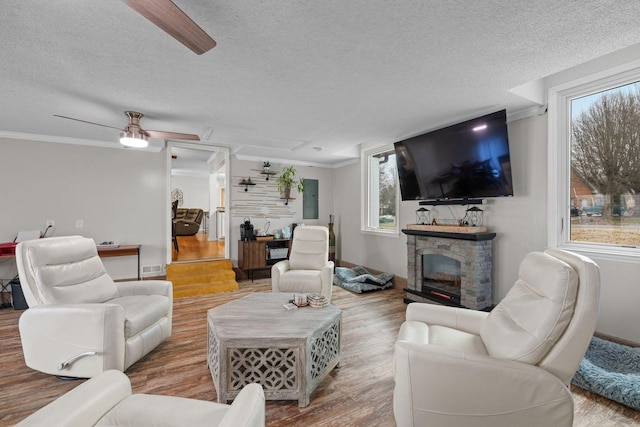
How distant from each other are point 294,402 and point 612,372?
2356 millimetres

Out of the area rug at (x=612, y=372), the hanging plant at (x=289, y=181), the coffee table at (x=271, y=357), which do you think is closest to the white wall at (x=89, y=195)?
the hanging plant at (x=289, y=181)

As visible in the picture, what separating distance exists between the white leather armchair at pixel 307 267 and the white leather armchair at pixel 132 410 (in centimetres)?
241

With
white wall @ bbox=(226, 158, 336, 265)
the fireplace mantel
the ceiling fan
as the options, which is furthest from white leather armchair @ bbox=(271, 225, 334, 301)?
the ceiling fan

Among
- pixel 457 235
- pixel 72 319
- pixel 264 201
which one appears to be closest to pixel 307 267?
pixel 457 235

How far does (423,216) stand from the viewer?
4172mm

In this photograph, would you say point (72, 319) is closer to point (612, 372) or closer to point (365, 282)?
point (365, 282)

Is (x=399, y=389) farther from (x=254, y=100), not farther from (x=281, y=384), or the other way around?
(x=254, y=100)

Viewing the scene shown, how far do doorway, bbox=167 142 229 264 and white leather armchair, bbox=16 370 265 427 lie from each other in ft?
13.5

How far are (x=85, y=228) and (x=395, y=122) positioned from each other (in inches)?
197

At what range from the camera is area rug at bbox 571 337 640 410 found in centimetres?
178

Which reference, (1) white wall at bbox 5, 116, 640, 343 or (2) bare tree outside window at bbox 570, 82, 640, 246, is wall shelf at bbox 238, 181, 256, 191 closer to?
(1) white wall at bbox 5, 116, 640, 343

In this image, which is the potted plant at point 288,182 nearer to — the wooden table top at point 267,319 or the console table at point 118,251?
the console table at point 118,251

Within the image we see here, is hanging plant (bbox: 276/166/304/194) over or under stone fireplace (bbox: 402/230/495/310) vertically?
over

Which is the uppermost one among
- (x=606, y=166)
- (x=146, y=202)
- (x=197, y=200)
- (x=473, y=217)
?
(x=197, y=200)
